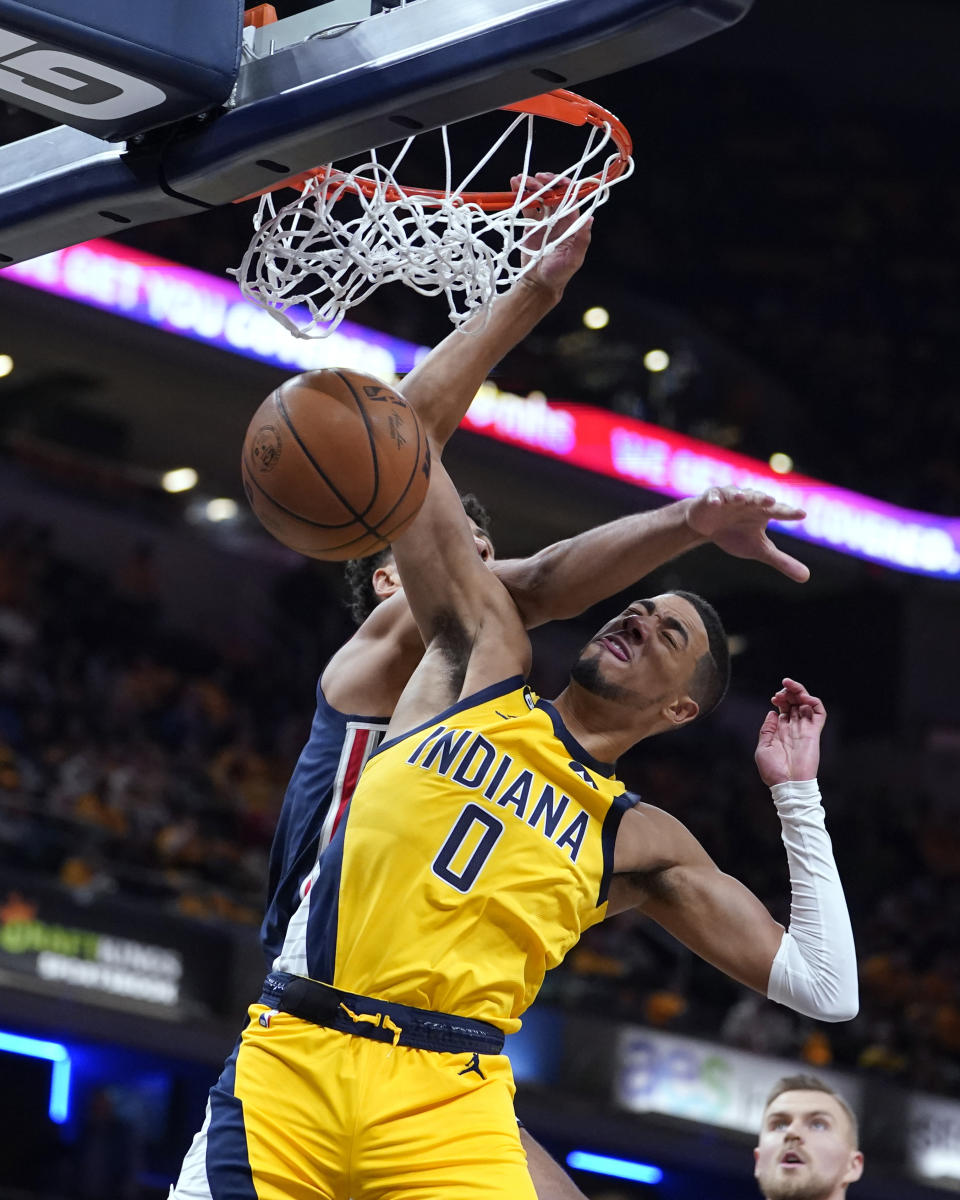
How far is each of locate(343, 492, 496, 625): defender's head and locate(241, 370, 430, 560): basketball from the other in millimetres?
585

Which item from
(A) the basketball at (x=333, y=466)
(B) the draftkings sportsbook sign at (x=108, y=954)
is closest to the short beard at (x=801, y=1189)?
(A) the basketball at (x=333, y=466)

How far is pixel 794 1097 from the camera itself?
15.3 ft

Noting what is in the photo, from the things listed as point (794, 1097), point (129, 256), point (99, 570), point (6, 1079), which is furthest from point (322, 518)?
point (99, 570)

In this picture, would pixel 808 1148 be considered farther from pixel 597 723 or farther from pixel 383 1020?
pixel 383 1020

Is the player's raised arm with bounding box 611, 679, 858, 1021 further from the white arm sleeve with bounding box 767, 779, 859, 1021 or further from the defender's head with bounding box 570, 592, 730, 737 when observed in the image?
the defender's head with bounding box 570, 592, 730, 737

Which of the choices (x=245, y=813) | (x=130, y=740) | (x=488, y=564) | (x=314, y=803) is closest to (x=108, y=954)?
(x=245, y=813)

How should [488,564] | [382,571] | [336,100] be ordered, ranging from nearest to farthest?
[336,100] < [488,564] < [382,571]

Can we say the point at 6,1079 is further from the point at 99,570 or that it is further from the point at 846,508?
the point at 846,508

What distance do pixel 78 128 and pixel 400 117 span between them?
2.12 ft

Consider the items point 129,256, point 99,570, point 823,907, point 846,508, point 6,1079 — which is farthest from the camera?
point 846,508

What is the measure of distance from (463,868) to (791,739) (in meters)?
0.86

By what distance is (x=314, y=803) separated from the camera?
380 centimetres

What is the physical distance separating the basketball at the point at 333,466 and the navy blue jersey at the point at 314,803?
628 mm

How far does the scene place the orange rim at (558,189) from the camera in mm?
3585
